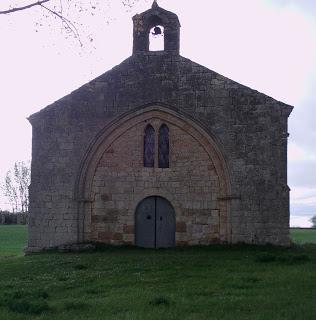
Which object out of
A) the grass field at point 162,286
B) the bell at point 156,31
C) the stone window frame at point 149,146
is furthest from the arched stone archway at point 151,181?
the bell at point 156,31

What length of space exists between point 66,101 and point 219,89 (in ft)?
17.1

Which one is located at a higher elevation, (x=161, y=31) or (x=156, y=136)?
(x=161, y=31)

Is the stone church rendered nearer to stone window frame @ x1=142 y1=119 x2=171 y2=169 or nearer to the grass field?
stone window frame @ x1=142 y1=119 x2=171 y2=169

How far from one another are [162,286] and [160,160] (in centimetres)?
851

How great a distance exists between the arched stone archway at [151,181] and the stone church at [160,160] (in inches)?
1.3

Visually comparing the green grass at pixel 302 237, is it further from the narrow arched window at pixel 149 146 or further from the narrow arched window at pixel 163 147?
the narrow arched window at pixel 149 146

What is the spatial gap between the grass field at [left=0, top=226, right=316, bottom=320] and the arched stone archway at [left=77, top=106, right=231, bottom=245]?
5.95 ft

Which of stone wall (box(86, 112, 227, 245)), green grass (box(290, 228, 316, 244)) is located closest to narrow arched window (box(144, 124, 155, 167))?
stone wall (box(86, 112, 227, 245))

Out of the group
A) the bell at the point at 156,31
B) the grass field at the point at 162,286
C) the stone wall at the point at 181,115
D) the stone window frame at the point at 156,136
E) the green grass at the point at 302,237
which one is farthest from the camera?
the green grass at the point at 302,237

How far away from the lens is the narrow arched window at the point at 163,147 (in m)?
19.3

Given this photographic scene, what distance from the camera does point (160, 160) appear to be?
19.4 m

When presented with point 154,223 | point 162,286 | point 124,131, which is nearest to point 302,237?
point 154,223

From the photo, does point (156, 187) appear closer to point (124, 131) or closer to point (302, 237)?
point (124, 131)

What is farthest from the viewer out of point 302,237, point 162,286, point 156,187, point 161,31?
point 302,237
